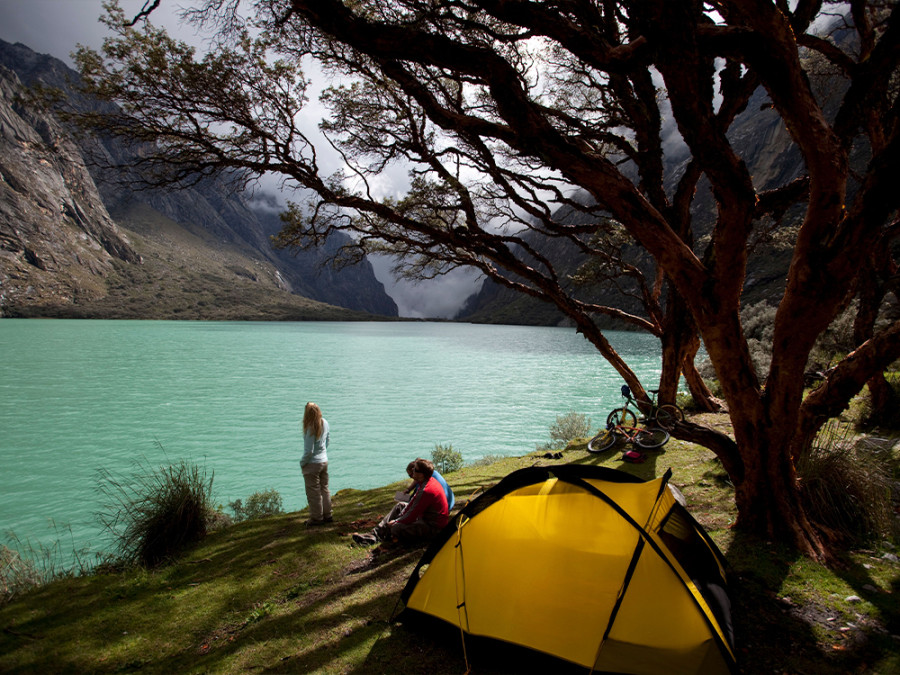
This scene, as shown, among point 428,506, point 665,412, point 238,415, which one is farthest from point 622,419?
point 238,415

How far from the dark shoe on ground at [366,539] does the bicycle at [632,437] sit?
6.31 meters

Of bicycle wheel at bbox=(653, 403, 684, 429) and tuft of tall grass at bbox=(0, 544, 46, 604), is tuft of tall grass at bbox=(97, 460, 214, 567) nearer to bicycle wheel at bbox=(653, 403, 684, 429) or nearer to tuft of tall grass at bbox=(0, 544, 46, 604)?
tuft of tall grass at bbox=(0, 544, 46, 604)

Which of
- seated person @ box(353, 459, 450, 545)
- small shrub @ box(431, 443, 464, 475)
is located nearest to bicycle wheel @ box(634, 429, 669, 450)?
seated person @ box(353, 459, 450, 545)

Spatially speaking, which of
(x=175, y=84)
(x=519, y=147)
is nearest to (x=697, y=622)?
(x=519, y=147)

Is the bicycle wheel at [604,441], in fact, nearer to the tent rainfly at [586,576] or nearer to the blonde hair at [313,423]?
the tent rainfly at [586,576]

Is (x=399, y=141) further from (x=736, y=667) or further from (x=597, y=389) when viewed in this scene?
(x=597, y=389)

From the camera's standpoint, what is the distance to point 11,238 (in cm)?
11406

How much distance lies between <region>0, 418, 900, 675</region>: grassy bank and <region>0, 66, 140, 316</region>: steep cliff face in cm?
13347

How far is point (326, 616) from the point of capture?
4457 mm

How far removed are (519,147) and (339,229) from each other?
743 cm

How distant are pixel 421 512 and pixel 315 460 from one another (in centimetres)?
212

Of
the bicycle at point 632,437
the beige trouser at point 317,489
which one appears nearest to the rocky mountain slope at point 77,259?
the bicycle at point 632,437

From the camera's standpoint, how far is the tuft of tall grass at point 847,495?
4770mm

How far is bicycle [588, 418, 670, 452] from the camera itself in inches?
383
